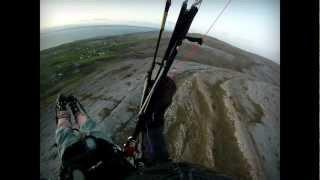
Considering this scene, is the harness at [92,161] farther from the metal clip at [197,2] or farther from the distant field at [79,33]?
the metal clip at [197,2]

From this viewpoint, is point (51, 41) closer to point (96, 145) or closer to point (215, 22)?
point (96, 145)

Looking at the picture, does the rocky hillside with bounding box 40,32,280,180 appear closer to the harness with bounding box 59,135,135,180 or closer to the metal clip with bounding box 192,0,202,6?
the harness with bounding box 59,135,135,180

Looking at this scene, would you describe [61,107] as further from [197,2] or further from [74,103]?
[197,2]

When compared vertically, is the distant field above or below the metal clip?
below

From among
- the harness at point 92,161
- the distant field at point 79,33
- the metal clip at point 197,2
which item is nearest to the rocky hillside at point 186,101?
the distant field at point 79,33

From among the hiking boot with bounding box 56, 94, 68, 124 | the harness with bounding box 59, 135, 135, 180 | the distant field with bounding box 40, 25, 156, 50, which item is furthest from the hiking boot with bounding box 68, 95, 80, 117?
the distant field with bounding box 40, 25, 156, 50

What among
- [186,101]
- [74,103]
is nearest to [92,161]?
[74,103]
